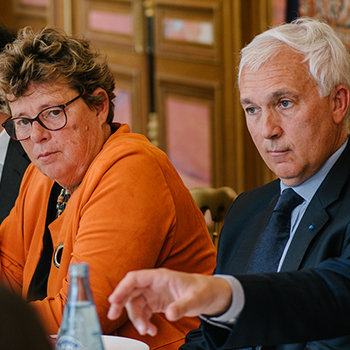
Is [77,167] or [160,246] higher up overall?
[77,167]

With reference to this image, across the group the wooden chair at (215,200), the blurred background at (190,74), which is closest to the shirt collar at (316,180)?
the wooden chair at (215,200)

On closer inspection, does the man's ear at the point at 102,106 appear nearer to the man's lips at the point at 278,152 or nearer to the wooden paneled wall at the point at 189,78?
the man's lips at the point at 278,152

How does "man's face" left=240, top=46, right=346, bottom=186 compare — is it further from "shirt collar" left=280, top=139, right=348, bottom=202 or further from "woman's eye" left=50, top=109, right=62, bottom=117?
"woman's eye" left=50, top=109, right=62, bottom=117

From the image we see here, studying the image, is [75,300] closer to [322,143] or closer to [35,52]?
[322,143]

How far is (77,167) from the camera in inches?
68.1

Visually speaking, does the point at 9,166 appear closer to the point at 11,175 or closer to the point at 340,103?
the point at 11,175

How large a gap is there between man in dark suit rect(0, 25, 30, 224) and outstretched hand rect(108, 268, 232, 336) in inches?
60.4

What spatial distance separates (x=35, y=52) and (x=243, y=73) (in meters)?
0.71

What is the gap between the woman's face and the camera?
167 cm

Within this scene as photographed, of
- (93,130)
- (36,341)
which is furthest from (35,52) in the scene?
(36,341)

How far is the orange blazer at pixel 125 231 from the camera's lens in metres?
1.36

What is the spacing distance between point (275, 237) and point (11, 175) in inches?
52.2

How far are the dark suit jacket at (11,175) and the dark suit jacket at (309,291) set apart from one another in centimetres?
116

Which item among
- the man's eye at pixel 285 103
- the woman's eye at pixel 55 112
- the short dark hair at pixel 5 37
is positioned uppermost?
the short dark hair at pixel 5 37
